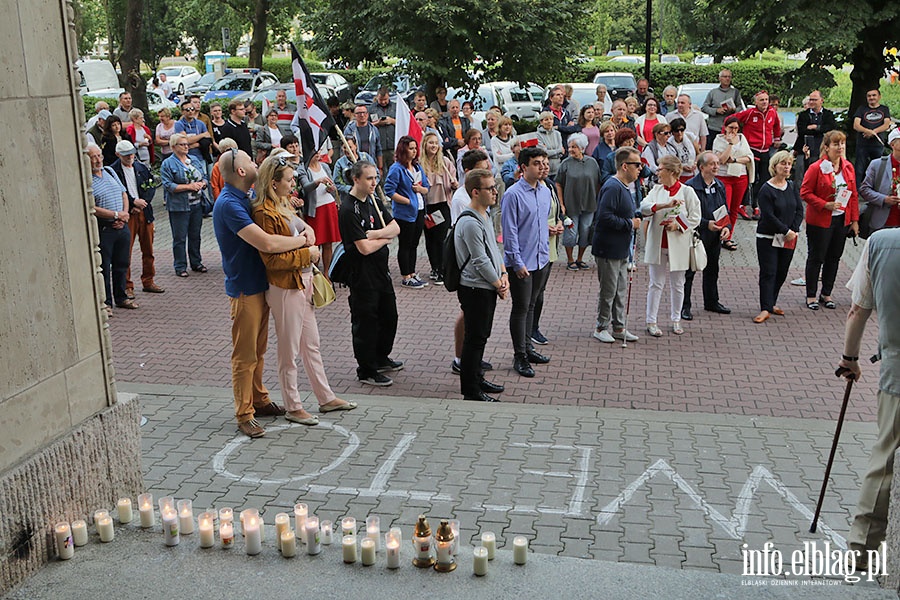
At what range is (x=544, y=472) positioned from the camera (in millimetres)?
6867

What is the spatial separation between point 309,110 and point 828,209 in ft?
20.2

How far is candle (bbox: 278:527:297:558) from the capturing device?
4957 millimetres

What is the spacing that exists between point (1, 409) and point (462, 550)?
7.71 feet

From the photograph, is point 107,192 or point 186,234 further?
point 186,234

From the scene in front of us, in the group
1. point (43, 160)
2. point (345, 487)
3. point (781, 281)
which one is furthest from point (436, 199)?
point (43, 160)

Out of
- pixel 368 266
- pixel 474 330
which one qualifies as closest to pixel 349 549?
pixel 474 330

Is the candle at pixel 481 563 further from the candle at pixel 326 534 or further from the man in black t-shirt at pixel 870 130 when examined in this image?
the man in black t-shirt at pixel 870 130

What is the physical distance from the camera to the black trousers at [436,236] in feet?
43.3

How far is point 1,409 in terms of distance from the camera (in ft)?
15.4

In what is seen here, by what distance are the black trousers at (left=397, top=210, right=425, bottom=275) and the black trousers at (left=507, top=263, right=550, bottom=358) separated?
10.7 feet

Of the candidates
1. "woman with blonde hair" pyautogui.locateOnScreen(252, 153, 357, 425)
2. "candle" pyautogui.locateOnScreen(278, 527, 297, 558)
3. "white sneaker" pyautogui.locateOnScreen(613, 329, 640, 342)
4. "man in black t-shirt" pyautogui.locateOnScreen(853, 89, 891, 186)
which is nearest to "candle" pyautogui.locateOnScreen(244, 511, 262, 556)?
"candle" pyautogui.locateOnScreen(278, 527, 297, 558)

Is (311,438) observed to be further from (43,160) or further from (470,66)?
→ (470,66)

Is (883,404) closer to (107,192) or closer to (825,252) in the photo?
(825,252)

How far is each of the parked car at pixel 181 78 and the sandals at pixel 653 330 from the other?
118 ft
